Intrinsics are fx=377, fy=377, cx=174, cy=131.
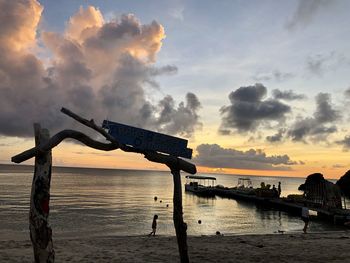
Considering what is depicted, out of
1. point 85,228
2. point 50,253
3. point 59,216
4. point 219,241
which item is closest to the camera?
point 50,253

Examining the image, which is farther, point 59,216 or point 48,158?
point 59,216

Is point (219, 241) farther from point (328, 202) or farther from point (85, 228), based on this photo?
point (328, 202)

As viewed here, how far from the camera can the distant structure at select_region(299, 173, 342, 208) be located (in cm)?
4684

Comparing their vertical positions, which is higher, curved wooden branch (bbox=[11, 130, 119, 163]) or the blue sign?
the blue sign

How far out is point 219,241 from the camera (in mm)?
20750

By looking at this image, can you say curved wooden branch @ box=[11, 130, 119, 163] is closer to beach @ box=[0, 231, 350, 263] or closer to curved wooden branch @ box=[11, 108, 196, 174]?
curved wooden branch @ box=[11, 108, 196, 174]

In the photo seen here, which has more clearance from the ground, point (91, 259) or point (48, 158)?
point (48, 158)

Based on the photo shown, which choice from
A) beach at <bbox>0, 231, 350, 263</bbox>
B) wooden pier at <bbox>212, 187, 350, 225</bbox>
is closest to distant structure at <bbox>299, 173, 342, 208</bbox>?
wooden pier at <bbox>212, 187, 350, 225</bbox>

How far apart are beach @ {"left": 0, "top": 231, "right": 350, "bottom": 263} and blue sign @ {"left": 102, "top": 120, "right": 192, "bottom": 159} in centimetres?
570

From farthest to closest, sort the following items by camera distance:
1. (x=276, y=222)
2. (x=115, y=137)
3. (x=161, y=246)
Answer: (x=276, y=222) → (x=161, y=246) → (x=115, y=137)

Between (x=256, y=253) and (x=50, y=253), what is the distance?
10561 mm

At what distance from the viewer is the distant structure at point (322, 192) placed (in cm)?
4684

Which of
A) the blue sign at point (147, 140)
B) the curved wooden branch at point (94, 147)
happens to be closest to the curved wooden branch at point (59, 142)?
the curved wooden branch at point (94, 147)

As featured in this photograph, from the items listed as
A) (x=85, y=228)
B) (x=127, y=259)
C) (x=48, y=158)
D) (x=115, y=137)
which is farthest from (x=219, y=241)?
(x=85, y=228)
